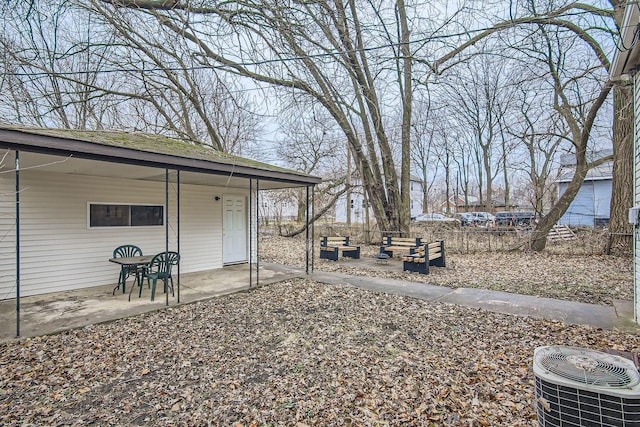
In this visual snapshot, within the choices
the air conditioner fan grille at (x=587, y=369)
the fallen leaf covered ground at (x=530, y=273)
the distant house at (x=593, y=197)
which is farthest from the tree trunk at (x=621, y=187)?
the distant house at (x=593, y=197)

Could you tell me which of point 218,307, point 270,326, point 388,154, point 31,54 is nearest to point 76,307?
point 218,307

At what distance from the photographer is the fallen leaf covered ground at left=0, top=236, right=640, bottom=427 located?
270 cm

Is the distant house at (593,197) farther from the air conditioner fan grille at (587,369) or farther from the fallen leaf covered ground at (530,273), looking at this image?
the air conditioner fan grille at (587,369)

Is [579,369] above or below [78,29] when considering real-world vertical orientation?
below

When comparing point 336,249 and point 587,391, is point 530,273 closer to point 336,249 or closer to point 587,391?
point 336,249

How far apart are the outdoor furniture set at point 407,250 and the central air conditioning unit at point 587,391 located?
6493 millimetres

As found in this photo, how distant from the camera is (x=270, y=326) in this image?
15.4 feet

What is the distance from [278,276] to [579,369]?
6718mm

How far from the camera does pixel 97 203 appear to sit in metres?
6.87

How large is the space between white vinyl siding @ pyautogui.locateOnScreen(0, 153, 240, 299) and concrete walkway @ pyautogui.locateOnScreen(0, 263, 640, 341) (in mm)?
367

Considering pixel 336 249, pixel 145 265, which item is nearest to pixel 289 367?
pixel 145 265

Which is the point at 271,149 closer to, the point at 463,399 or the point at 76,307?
the point at 76,307

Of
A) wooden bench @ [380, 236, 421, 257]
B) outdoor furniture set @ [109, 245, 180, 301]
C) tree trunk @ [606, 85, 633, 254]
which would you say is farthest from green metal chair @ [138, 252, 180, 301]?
tree trunk @ [606, 85, 633, 254]

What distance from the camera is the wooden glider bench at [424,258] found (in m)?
8.31
